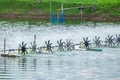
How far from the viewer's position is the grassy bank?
147 metres

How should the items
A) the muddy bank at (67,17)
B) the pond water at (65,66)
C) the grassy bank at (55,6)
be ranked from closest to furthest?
the pond water at (65,66)
the muddy bank at (67,17)
the grassy bank at (55,6)

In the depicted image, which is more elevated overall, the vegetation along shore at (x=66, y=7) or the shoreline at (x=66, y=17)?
the vegetation along shore at (x=66, y=7)

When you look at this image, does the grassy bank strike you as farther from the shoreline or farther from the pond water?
the pond water

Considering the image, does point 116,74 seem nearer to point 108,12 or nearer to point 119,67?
point 119,67

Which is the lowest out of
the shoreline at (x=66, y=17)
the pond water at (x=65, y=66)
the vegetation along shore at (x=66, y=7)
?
the pond water at (x=65, y=66)

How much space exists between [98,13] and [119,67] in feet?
304

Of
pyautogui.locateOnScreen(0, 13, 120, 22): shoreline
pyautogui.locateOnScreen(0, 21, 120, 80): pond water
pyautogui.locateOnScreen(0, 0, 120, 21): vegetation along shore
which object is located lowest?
pyautogui.locateOnScreen(0, 21, 120, 80): pond water

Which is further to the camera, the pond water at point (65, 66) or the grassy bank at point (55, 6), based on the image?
the grassy bank at point (55, 6)

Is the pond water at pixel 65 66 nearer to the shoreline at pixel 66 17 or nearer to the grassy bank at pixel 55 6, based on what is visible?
the shoreline at pixel 66 17

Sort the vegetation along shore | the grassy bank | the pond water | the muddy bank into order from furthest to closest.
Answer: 1. the grassy bank
2. the vegetation along shore
3. the muddy bank
4. the pond water

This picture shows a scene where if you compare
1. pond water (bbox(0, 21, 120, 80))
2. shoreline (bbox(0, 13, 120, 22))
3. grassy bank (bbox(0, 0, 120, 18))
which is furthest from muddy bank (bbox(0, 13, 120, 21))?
pond water (bbox(0, 21, 120, 80))

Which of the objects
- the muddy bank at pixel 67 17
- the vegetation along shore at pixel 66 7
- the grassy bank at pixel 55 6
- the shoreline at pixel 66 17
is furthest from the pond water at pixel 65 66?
the grassy bank at pixel 55 6

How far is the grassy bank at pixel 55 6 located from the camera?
147375 mm

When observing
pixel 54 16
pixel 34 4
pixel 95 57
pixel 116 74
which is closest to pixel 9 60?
pixel 95 57
